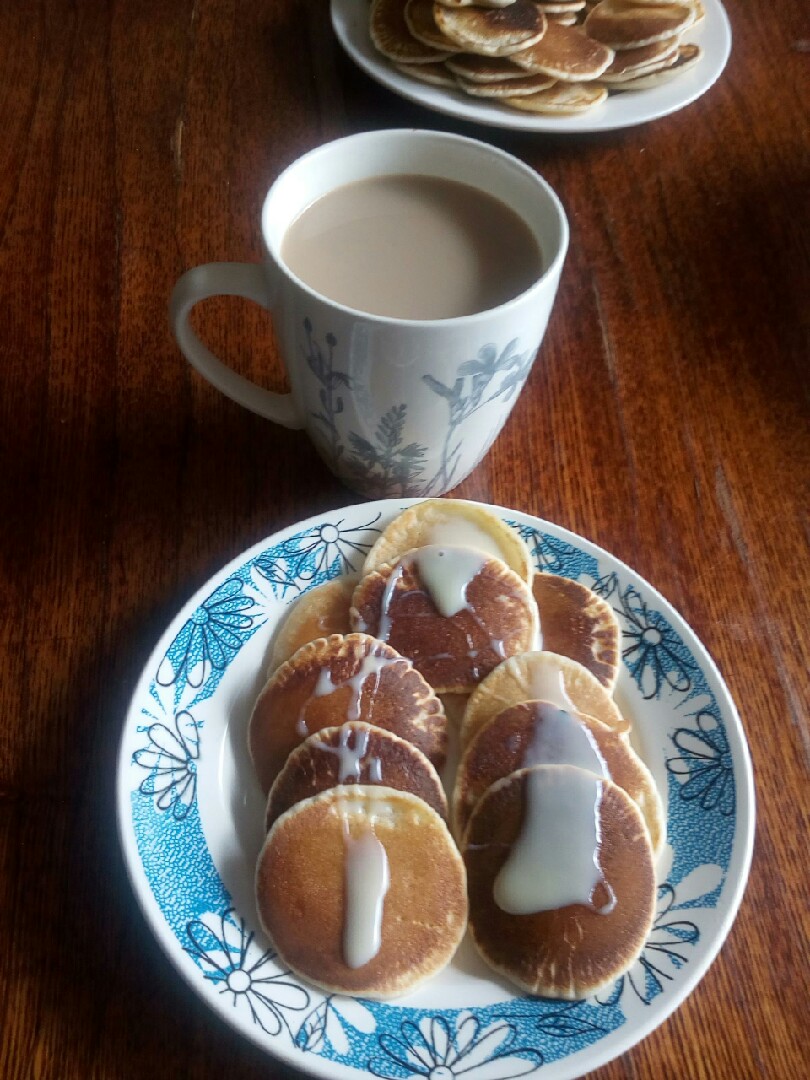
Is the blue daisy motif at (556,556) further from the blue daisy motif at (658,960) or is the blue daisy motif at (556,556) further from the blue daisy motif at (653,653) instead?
the blue daisy motif at (658,960)

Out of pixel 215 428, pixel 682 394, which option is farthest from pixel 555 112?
pixel 215 428

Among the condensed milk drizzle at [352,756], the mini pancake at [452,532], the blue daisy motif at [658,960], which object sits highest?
the mini pancake at [452,532]

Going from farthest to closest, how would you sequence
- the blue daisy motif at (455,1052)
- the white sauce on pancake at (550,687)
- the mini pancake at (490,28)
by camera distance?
1. the mini pancake at (490,28)
2. the white sauce on pancake at (550,687)
3. the blue daisy motif at (455,1052)

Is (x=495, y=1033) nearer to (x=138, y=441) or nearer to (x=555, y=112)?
(x=138, y=441)

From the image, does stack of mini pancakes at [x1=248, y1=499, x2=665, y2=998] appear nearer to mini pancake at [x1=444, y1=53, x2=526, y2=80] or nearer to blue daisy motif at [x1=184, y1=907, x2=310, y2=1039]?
blue daisy motif at [x1=184, y1=907, x2=310, y2=1039]

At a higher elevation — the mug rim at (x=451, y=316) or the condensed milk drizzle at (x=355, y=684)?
the mug rim at (x=451, y=316)

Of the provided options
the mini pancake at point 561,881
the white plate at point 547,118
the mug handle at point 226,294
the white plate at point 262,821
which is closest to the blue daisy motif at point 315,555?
the white plate at point 262,821
